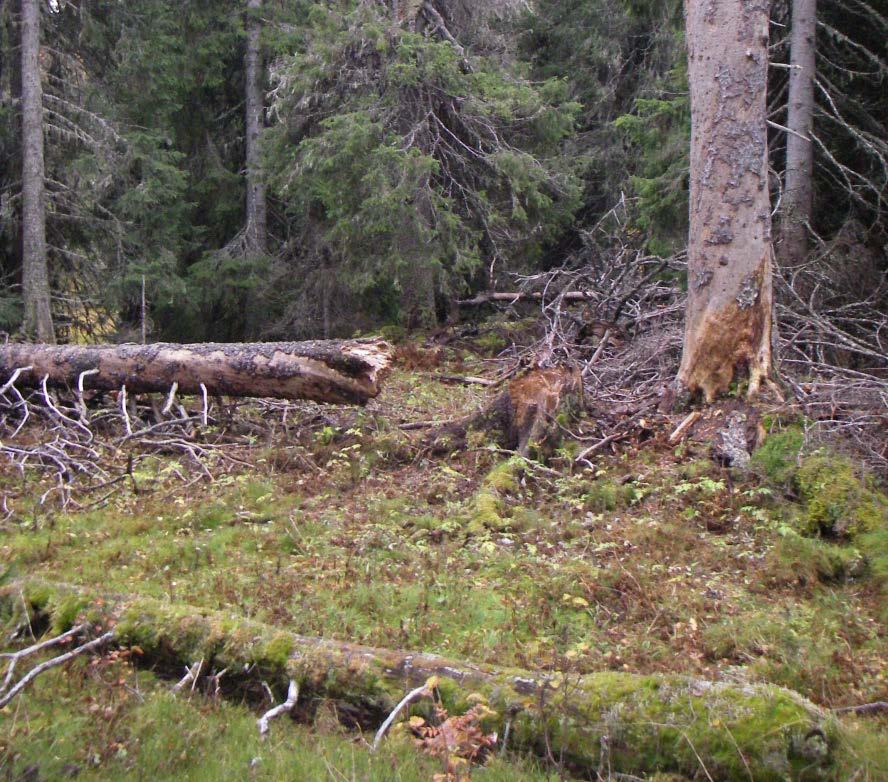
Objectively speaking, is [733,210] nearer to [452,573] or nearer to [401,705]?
[452,573]

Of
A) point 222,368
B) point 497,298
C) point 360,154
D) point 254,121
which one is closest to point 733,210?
point 222,368

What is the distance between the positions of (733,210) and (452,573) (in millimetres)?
4798

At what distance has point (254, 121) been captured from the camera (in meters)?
20.2

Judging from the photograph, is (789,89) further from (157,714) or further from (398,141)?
(157,714)

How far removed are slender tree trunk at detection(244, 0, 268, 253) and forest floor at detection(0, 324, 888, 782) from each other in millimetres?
12359

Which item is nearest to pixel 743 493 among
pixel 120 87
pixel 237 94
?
pixel 120 87

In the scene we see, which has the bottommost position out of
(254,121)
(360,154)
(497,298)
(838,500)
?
(838,500)

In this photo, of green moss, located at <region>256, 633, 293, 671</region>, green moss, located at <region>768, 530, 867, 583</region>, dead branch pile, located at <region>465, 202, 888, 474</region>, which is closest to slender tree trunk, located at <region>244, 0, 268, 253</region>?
dead branch pile, located at <region>465, 202, 888, 474</region>

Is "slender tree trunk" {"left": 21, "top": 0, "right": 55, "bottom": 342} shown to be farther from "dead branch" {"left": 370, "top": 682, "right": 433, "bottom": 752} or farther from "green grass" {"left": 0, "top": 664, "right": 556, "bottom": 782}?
"dead branch" {"left": 370, "top": 682, "right": 433, "bottom": 752}

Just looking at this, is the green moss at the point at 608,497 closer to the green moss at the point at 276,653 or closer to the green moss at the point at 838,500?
the green moss at the point at 838,500

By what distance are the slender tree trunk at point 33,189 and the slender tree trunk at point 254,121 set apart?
4.93m

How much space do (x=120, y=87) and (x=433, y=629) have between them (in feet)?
57.1

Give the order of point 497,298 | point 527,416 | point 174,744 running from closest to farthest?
point 174,744 → point 527,416 → point 497,298

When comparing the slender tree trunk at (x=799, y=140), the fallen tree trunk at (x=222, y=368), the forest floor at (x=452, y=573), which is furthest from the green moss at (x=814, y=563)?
the slender tree trunk at (x=799, y=140)
